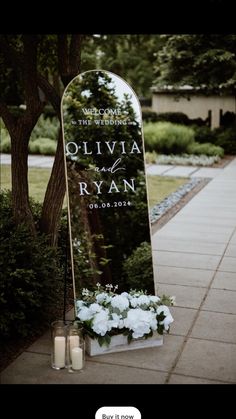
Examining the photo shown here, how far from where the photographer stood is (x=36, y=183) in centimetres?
1322

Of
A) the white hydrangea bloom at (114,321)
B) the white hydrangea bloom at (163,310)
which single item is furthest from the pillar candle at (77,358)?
the white hydrangea bloom at (163,310)

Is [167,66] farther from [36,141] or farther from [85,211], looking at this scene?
[85,211]

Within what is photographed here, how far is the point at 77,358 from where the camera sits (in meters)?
4.14

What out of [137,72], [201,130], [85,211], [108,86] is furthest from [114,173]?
[137,72]

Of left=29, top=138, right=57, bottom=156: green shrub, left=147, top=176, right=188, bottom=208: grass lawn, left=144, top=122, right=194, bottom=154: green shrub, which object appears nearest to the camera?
left=147, top=176, right=188, bottom=208: grass lawn

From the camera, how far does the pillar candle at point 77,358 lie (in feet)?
13.6

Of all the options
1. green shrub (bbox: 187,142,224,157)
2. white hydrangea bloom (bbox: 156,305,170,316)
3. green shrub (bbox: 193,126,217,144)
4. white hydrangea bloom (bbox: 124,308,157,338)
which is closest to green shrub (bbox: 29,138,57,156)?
green shrub (bbox: 187,142,224,157)

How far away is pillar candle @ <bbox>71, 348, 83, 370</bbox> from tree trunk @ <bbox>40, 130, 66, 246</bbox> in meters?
1.76

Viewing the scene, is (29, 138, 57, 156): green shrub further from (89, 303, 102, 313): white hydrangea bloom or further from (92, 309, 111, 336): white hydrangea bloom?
(92, 309, 111, 336): white hydrangea bloom

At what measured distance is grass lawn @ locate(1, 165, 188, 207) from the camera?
→ 11.9 meters

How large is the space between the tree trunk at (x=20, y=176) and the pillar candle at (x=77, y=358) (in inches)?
65.8

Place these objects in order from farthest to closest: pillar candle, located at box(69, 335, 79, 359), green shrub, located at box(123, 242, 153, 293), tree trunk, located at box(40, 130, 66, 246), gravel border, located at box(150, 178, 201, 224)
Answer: gravel border, located at box(150, 178, 201, 224)
tree trunk, located at box(40, 130, 66, 246)
green shrub, located at box(123, 242, 153, 293)
pillar candle, located at box(69, 335, 79, 359)

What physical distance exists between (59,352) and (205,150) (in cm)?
1564

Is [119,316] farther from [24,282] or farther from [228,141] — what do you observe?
[228,141]
